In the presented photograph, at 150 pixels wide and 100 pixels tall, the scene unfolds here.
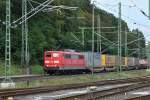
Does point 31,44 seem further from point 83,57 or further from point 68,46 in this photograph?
point 68,46

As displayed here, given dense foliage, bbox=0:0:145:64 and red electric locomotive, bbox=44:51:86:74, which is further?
dense foliage, bbox=0:0:145:64

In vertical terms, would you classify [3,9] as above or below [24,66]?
above

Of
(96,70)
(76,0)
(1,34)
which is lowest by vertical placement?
(96,70)

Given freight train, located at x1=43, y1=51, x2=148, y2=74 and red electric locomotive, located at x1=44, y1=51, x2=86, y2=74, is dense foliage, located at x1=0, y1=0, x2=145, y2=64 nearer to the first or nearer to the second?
freight train, located at x1=43, y1=51, x2=148, y2=74

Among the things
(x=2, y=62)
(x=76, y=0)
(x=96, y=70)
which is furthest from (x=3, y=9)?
(x=76, y=0)

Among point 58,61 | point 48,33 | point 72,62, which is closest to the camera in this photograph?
point 58,61

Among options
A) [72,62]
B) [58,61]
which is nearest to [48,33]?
[72,62]

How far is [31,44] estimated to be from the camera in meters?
73.3

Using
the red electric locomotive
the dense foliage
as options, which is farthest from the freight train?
the dense foliage

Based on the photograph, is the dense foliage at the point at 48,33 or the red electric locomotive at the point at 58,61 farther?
the dense foliage at the point at 48,33

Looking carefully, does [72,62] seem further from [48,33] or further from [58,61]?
[48,33]

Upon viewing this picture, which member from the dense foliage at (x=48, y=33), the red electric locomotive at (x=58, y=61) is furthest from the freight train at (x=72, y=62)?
the dense foliage at (x=48, y=33)

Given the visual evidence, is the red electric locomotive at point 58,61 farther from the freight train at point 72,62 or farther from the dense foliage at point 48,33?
the dense foliage at point 48,33

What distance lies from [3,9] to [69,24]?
33320 millimetres
